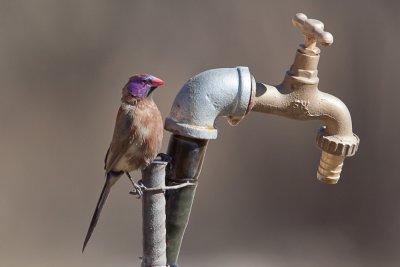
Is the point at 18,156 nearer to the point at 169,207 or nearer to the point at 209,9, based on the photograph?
the point at 209,9

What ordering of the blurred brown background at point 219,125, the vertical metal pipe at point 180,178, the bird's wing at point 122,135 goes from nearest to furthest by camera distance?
1. the vertical metal pipe at point 180,178
2. the bird's wing at point 122,135
3. the blurred brown background at point 219,125

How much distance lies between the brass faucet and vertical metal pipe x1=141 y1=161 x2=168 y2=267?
12.5 inches

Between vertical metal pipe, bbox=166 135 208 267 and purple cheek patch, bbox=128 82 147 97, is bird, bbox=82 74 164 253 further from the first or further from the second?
vertical metal pipe, bbox=166 135 208 267

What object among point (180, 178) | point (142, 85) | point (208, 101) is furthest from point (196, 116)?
point (142, 85)

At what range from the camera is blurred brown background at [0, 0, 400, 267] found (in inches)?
159

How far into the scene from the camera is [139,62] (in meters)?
4.04

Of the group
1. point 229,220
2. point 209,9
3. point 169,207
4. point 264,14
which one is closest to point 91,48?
point 209,9

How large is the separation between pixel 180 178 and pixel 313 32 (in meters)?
0.49

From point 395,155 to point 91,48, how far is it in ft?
5.93

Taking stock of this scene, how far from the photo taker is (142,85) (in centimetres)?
225

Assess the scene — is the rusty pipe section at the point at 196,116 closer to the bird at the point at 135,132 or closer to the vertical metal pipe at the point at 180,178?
the vertical metal pipe at the point at 180,178

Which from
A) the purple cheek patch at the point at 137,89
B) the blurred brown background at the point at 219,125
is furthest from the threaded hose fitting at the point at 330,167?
the blurred brown background at the point at 219,125

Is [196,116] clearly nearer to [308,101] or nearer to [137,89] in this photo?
[308,101]

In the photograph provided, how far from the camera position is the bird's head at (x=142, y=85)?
222 centimetres
